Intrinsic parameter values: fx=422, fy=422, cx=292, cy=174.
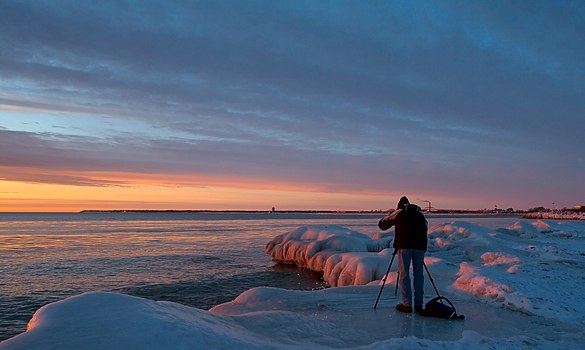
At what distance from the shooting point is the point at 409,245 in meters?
10.0

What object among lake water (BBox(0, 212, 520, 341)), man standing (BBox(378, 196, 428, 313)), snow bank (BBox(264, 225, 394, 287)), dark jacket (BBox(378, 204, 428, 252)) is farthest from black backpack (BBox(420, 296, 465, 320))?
lake water (BBox(0, 212, 520, 341))

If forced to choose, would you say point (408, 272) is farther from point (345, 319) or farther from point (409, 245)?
point (345, 319)

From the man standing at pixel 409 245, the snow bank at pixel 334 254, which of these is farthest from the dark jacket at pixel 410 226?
the snow bank at pixel 334 254

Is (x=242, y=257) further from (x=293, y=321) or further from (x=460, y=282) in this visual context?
(x=293, y=321)

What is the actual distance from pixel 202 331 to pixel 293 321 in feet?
9.47

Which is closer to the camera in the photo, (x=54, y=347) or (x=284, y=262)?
(x=54, y=347)

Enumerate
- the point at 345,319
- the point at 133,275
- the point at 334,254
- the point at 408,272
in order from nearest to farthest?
the point at 345,319
the point at 408,272
the point at 133,275
the point at 334,254

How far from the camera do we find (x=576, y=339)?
7750 millimetres

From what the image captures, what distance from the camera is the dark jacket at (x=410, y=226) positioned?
10.0 metres

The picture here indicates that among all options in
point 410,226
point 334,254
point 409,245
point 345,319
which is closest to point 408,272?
point 409,245

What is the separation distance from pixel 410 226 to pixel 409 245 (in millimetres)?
449

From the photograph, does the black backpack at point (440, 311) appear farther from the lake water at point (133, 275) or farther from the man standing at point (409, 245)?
the lake water at point (133, 275)

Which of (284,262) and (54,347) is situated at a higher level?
(54,347)

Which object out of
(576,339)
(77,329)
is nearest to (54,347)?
(77,329)
